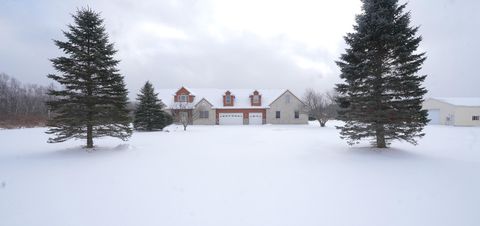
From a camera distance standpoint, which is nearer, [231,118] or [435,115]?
[435,115]

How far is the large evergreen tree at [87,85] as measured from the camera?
9.20 metres

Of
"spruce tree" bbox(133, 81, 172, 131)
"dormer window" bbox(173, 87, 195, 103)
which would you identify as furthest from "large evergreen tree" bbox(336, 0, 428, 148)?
"dormer window" bbox(173, 87, 195, 103)

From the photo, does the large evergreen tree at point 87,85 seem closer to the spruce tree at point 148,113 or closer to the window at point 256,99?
the spruce tree at point 148,113

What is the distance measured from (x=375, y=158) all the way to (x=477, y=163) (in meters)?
3.23

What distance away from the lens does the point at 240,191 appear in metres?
4.97

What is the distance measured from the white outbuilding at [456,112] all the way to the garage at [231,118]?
2983 centimetres

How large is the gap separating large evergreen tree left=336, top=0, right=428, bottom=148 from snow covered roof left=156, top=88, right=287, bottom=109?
85.2ft

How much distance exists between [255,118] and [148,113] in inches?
709

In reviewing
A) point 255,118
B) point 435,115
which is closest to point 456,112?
point 435,115

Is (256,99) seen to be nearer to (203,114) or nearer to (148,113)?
(203,114)

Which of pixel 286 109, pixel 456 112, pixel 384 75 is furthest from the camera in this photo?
pixel 286 109

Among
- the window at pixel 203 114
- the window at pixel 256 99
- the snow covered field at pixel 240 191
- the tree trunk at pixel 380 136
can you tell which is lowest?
the snow covered field at pixel 240 191

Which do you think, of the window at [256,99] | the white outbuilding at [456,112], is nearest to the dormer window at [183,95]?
the window at [256,99]

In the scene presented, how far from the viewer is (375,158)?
323 inches
